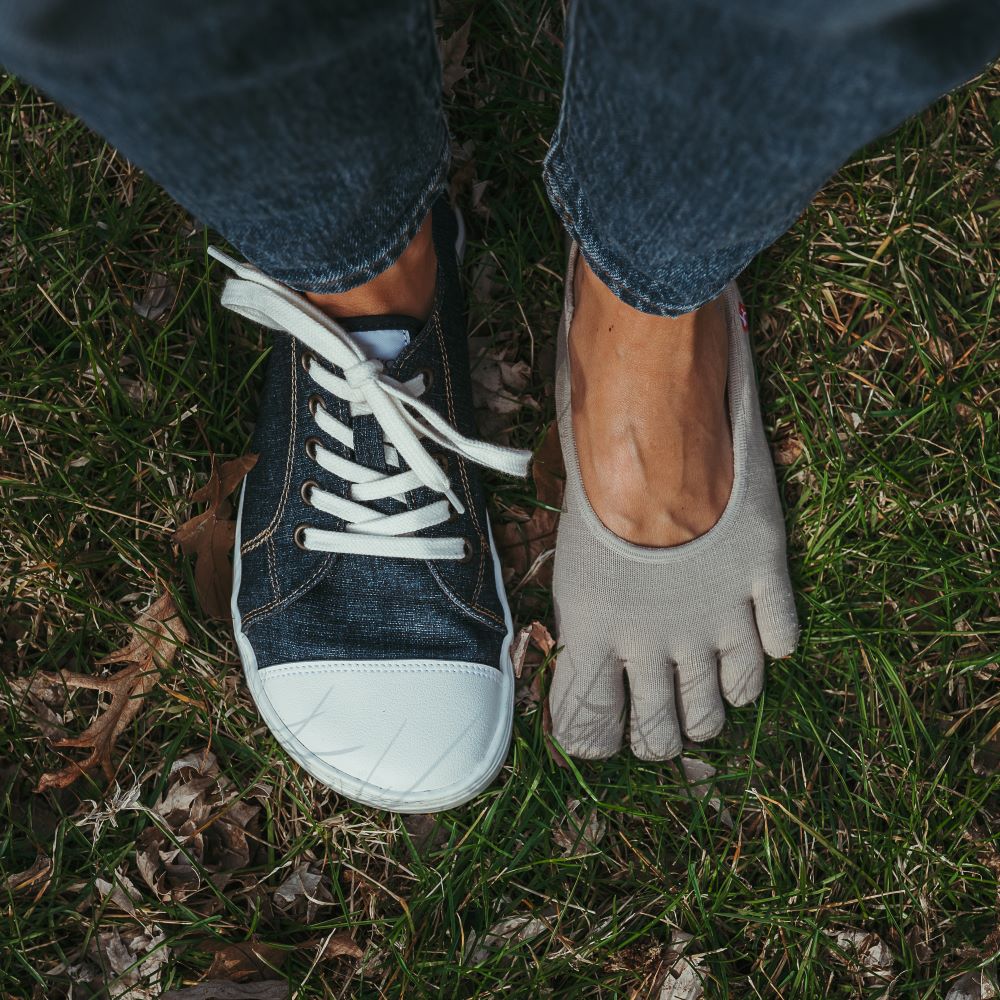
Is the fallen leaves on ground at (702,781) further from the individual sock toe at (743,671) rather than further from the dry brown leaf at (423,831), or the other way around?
the dry brown leaf at (423,831)

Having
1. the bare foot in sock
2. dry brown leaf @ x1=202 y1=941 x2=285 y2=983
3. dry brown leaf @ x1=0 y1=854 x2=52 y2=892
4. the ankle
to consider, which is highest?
the ankle

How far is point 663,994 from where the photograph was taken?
5.82 ft

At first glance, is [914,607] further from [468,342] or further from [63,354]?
[63,354]

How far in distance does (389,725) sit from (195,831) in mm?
508

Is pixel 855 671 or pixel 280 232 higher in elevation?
pixel 280 232

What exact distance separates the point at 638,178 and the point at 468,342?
1.08 m

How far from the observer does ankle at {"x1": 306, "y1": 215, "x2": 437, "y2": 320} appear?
1.47 m

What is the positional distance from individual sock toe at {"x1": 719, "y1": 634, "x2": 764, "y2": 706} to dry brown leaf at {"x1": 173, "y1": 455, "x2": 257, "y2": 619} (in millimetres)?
1062

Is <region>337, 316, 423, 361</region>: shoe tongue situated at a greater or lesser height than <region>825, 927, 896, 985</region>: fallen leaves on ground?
greater

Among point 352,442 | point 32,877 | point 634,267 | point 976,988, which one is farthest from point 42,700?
point 976,988

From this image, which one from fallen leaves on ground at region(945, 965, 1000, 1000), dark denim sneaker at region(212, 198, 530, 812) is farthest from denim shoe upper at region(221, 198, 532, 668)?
fallen leaves on ground at region(945, 965, 1000, 1000)

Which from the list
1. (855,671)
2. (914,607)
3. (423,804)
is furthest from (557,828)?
(914,607)

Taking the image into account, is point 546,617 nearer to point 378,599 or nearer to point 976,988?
point 378,599

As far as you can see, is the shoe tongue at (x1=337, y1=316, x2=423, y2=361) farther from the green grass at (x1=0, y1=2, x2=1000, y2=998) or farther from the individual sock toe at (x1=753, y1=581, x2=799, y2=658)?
the individual sock toe at (x1=753, y1=581, x2=799, y2=658)
